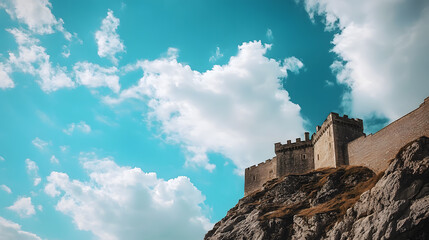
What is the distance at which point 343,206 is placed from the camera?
3769cm

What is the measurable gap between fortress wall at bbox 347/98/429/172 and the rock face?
1.58m

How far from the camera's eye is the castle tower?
4934 cm

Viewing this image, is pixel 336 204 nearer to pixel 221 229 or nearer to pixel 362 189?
pixel 362 189

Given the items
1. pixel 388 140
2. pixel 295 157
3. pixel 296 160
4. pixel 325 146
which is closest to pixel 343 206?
pixel 388 140

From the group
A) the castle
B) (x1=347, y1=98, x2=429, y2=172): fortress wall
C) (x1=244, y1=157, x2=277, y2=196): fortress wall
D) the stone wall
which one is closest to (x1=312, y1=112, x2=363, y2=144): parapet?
the castle

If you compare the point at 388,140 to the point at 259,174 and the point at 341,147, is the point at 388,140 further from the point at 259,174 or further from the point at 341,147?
the point at 259,174

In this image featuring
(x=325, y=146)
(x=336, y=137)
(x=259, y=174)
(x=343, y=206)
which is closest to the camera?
(x=343, y=206)

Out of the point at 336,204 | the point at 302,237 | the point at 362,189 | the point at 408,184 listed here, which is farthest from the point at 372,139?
the point at 302,237

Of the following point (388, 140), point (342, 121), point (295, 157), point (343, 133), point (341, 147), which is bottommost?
point (388, 140)

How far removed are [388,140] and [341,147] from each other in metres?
8.98

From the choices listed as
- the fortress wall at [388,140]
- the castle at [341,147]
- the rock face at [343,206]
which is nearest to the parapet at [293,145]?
the castle at [341,147]

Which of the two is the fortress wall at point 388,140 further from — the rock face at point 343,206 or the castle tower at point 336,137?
the rock face at point 343,206

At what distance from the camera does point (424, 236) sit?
2873 cm

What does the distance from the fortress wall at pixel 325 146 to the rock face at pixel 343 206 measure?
7.76 ft
